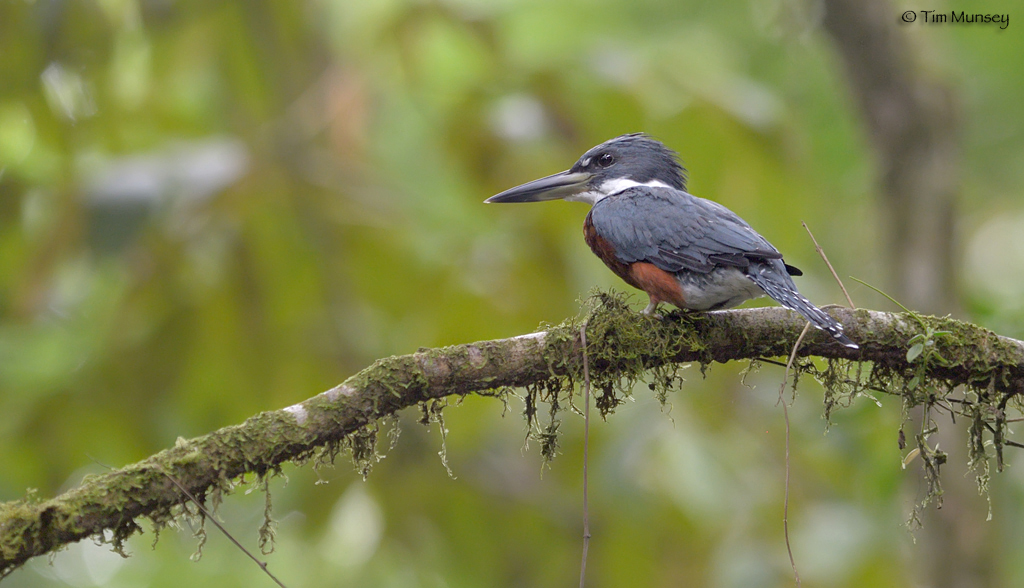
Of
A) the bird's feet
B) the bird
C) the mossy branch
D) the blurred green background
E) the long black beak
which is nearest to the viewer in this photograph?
the mossy branch

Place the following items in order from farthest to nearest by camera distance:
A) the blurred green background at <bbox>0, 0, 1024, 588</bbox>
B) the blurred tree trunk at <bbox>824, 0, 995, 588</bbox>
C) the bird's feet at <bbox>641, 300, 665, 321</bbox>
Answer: the blurred tree trunk at <bbox>824, 0, 995, 588</bbox> < the blurred green background at <bbox>0, 0, 1024, 588</bbox> < the bird's feet at <bbox>641, 300, 665, 321</bbox>

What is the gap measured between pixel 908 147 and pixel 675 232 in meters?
3.22

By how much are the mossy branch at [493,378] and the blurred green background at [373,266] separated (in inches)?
27.8

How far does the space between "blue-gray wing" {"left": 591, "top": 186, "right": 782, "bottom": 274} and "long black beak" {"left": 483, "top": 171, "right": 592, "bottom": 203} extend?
44cm

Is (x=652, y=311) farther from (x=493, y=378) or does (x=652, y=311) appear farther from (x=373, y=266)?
(x=373, y=266)

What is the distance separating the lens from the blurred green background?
4227 mm

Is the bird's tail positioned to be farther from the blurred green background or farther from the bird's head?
the bird's head

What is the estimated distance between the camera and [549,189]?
4145 mm

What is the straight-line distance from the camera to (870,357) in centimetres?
282

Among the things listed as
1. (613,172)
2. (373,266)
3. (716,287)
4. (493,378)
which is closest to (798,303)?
(716,287)

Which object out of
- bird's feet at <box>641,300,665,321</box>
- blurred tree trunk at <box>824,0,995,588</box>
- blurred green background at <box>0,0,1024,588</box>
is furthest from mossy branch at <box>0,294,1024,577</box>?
blurred tree trunk at <box>824,0,995,588</box>

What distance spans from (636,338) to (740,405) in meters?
3.71

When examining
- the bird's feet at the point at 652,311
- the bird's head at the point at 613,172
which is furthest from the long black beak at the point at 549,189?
the bird's feet at the point at 652,311

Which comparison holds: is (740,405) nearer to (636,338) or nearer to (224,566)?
(636,338)
